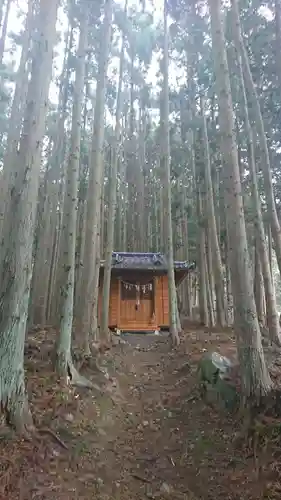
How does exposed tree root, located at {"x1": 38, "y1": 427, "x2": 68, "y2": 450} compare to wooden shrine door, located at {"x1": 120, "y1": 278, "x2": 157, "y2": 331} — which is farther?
wooden shrine door, located at {"x1": 120, "y1": 278, "x2": 157, "y2": 331}

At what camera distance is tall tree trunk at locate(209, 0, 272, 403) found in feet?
16.3

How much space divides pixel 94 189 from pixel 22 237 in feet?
14.5

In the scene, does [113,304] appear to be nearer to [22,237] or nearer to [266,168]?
[266,168]

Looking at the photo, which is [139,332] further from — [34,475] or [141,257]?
[34,475]

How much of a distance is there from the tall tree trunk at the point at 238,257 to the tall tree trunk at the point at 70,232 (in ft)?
9.43

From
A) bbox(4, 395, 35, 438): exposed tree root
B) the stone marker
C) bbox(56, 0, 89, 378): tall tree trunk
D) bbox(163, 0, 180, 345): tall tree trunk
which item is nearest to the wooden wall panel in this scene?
bbox(163, 0, 180, 345): tall tree trunk

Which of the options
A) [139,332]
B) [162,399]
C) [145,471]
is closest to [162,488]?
[145,471]

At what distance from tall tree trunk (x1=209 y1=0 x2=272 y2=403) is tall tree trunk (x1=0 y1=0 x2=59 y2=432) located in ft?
9.37

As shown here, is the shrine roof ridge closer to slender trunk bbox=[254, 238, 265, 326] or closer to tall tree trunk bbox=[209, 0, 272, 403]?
slender trunk bbox=[254, 238, 265, 326]

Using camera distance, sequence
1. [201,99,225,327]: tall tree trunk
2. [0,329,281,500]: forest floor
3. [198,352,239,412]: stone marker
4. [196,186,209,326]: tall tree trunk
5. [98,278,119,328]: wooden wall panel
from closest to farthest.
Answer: [0,329,281,500]: forest floor < [198,352,239,412]: stone marker < [201,99,225,327]: tall tree trunk < [196,186,209,326]: tall tree trunk < [98,278,119,328]: wooden wall panel

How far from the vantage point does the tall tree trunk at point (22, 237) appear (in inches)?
163

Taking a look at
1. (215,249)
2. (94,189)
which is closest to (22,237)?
(94,189)

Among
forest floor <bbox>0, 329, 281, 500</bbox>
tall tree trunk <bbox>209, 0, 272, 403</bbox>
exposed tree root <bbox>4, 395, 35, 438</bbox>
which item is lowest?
forest floor <bbox>0, 329, 281, 500</bbox>

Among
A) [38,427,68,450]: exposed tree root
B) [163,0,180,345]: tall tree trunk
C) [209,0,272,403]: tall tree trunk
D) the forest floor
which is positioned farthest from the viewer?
[163,0,180,345]: tall tree trunk
